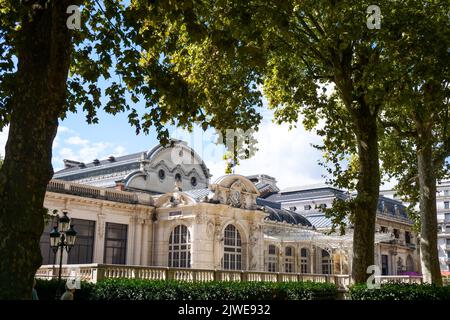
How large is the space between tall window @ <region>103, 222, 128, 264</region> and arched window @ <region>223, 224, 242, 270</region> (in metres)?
6.54

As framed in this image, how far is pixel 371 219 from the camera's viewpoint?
604 inches

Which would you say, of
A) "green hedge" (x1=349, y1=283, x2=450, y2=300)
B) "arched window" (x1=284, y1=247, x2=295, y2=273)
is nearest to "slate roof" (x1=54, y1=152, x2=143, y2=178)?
"arched window" (x1=284, y1=247, x2=295, y2=273)

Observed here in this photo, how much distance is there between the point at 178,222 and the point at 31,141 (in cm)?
2702

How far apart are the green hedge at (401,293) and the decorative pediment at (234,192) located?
64.9 ft

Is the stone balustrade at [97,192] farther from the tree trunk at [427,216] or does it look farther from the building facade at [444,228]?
the building facade at [444,228]

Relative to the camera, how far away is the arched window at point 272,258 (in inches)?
1582

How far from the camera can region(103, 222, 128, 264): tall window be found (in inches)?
1291

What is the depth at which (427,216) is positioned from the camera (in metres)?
20.7

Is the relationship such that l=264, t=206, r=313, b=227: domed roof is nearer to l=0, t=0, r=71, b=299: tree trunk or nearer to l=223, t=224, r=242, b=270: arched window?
l=223, t=224, r=242, b=270: arched window

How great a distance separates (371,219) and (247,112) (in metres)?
5.31

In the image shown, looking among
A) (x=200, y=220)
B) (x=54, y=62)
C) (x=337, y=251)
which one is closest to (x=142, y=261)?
(x=200, y=220)

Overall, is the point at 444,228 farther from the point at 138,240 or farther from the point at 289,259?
the point at 138,240

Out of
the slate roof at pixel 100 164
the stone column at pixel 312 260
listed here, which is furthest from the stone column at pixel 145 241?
the stone column at pixel 312 260
